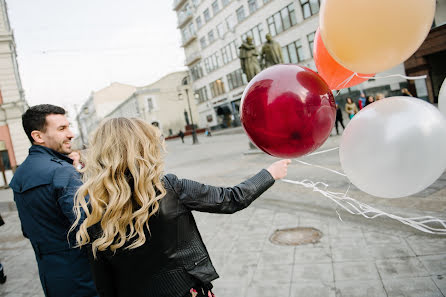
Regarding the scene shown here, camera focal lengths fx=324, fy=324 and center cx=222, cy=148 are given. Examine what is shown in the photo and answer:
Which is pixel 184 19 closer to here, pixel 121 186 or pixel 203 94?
pixel 203 94

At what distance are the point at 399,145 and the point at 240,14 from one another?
3237 cm

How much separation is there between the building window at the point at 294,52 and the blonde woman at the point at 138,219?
26363 mm

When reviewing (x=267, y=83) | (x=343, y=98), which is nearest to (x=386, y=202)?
(x=267, y=83)

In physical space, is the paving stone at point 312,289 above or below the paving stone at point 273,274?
below

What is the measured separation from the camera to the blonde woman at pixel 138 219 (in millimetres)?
1381

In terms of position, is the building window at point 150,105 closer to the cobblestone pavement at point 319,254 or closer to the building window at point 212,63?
the building window at point 212,63

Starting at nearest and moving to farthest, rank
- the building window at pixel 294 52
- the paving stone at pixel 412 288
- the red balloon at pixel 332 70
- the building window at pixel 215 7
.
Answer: the red balloon at pixel 332 70, the paving stone at pixel 412 288, the building window at pixel 294 52, the building window at pixel 215 7

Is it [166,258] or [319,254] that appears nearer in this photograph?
[166,258]

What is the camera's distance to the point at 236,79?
34.5 m

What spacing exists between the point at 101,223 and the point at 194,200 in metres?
0.41

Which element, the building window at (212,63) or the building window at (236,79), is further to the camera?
the building window at (212,63)

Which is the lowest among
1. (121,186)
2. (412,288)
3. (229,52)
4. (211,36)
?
(412,288)

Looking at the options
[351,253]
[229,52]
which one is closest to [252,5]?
[229,52]

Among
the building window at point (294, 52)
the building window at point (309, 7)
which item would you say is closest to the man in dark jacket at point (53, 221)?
the building window at point (309, 7)
